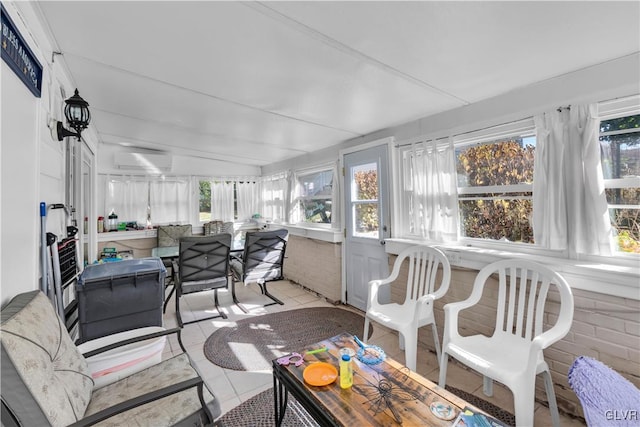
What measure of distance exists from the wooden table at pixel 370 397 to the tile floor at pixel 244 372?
30.6 inches

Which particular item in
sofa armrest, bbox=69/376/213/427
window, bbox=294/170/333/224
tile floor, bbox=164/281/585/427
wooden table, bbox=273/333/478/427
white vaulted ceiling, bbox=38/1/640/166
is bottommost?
tile floor, bbox=164/281/585/427

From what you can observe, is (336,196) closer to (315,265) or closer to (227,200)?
(315,265)

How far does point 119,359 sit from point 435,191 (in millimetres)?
2703

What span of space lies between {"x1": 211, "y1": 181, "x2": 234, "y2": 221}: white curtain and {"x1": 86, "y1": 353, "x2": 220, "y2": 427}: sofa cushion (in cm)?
433

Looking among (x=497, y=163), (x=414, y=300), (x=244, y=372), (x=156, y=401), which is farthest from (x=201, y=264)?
(x=497, y=163)

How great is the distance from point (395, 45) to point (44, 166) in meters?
2.06

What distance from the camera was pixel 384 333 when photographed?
290cm

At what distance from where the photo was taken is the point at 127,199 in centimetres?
485

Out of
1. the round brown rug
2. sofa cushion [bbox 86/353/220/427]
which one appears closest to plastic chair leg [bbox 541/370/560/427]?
the round brown rug

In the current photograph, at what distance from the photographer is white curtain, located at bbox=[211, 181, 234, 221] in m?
5.62

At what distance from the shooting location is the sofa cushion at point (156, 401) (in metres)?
1.17

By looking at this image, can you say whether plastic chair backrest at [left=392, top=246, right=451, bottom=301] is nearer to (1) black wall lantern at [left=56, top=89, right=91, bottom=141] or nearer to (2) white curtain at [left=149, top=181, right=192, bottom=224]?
(1) black wall lantern at [left=56, top=89, right=91, bottom=141]

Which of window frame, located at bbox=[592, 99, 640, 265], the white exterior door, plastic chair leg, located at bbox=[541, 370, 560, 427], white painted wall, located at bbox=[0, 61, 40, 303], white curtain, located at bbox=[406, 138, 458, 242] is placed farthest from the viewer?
the white exterior door

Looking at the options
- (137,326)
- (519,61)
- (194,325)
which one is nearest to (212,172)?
(194,325)
